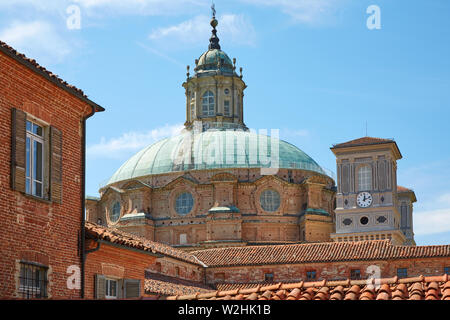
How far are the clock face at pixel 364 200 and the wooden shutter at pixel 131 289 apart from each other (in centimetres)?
5350

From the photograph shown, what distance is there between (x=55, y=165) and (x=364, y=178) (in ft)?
192

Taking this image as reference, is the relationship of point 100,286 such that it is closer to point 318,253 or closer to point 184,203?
point 318,253

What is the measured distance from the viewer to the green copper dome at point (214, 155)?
7981 centimetres

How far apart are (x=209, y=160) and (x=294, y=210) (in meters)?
9.23

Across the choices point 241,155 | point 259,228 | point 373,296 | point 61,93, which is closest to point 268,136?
point 241,155

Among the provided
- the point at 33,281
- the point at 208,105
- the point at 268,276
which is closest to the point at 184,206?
the point at 208,105

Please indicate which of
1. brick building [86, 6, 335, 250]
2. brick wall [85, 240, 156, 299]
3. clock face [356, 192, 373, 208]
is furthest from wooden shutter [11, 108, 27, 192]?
clock face [356, 192, 373, 208]

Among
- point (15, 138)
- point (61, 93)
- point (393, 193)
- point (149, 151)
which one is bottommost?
point (15, 138)

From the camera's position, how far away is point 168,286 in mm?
48406

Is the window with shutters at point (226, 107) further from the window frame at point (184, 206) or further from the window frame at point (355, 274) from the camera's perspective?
the window frame at point (355, 274)

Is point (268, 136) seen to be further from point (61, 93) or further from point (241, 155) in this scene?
point (61, 93)

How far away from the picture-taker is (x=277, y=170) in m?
78.9

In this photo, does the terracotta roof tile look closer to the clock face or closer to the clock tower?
the clock tower
